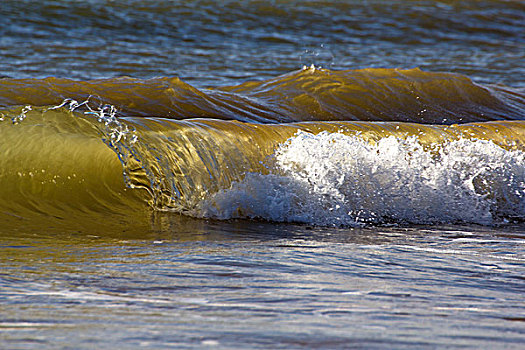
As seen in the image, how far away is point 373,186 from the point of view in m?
4.45

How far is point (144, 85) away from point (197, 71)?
296cm

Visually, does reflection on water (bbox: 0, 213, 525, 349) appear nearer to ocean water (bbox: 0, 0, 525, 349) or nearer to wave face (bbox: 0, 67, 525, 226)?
ocean water (bbox: 0, 0, 525, 349)

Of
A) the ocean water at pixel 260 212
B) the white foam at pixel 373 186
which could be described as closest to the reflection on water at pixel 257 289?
the ocean water at pixel 260 212

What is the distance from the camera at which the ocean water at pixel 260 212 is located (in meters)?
2.18

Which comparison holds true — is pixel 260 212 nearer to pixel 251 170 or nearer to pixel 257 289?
pixel 251 170

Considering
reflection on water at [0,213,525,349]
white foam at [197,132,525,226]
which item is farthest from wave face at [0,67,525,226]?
reflection on water at [0,213,525,349]

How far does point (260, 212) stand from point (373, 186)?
0.75 meters

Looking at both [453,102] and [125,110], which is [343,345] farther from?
[453,102]

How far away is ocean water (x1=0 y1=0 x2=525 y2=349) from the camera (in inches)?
85.7

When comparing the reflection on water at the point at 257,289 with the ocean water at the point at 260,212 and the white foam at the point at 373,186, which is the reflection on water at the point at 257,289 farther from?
the white foam at the point at 373,186

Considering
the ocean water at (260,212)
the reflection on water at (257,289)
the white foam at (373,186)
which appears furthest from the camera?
the white foam at (373,186)

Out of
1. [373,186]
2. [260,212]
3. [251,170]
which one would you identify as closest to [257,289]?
[260,212]

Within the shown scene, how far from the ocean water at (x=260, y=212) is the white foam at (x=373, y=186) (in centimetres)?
1

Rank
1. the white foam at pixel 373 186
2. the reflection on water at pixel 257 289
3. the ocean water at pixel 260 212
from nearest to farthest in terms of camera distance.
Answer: the reflection on water at pixel 257 289 → the ocean water at pixel 260 212 → the white foam at pixel 373 186
